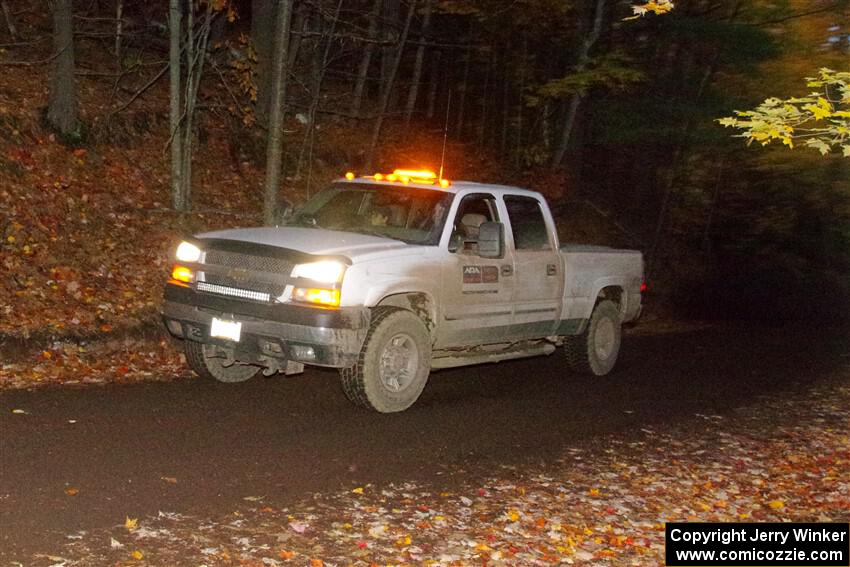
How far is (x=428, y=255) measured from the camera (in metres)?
8.45

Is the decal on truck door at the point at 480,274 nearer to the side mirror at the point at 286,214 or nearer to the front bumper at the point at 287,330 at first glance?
the front bumper at the point at 287,330

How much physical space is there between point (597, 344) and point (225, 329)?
4981 millimetres

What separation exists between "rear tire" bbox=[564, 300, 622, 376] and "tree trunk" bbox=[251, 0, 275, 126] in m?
8.42

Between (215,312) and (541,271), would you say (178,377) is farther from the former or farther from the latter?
(541,271)

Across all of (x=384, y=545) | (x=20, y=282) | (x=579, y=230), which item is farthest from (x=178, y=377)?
(x=579, y=230)

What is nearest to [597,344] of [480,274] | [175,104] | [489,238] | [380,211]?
[480,274]

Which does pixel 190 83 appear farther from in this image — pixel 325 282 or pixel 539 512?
pixel 539 512

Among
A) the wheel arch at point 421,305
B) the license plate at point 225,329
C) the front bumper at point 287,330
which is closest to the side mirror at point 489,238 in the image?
the wheel arch at point 421,305

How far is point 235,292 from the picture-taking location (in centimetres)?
793

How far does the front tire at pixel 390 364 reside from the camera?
801cm

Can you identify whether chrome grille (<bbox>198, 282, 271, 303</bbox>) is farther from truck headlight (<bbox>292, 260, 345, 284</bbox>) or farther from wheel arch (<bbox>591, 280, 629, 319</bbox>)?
wheel arch (<bbox>591, 280, 629, 319</bbox>)

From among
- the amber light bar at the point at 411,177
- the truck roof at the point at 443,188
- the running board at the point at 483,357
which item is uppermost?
the amber light bar at the point at 411,177

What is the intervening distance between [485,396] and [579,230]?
40.6 feet

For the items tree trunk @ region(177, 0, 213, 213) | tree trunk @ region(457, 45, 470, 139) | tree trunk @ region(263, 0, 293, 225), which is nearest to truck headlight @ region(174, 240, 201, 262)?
tree trunk @ region(263, 0, 293, 225)
